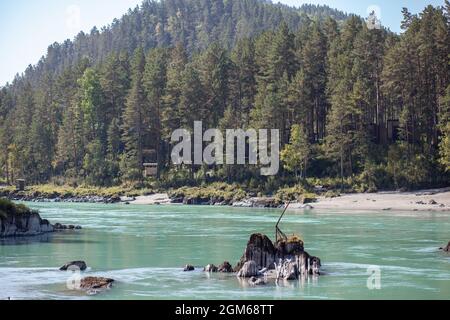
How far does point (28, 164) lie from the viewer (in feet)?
417

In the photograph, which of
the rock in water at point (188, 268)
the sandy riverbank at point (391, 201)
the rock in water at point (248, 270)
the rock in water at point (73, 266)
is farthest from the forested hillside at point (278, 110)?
the rock in water at point (73, 266)

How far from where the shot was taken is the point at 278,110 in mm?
97938

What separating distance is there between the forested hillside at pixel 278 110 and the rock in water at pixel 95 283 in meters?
55.9

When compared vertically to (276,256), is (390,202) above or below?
above

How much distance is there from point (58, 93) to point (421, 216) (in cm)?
9089

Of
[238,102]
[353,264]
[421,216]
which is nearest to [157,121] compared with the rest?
[238,102]

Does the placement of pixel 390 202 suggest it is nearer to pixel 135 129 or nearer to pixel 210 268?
pixel 135 129

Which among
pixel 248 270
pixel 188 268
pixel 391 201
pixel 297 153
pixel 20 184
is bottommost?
pixel 188 268

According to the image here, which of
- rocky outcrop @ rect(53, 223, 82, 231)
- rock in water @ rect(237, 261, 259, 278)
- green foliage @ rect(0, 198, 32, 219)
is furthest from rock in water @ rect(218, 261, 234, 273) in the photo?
rocky outcrop @ rect(53, 223, 82, 231)

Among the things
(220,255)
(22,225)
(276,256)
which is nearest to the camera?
(276,256)

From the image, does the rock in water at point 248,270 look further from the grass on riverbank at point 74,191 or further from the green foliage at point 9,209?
the grass on riverbank at point 74,191

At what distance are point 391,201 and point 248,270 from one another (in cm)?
4814

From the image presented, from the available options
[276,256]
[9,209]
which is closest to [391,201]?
[9,209]

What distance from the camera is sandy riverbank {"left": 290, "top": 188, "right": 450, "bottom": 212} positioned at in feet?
246
